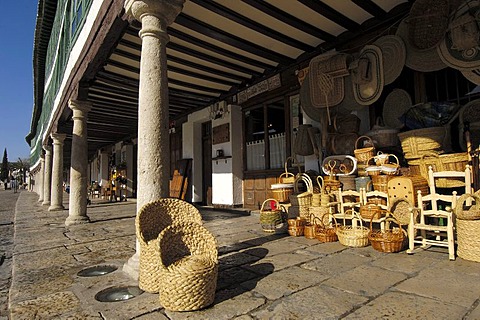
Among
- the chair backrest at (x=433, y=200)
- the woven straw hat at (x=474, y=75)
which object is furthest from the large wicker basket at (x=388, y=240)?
the woven straw hat at (x=474, y=75)

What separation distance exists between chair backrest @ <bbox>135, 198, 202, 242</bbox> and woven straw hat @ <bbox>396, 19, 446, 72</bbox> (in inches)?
139

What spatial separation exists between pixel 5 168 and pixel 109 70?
52.7 metres

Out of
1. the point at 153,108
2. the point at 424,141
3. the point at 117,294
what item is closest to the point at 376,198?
the point at 424,141

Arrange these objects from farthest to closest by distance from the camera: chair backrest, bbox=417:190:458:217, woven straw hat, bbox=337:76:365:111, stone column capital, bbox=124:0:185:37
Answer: woven straw hat, bbox=337:76:365:111 → chair backrest, bbox=417:190:458:217 → stone column capital, bbox=124:0:185:37

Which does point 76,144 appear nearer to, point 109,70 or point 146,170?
point 109,70

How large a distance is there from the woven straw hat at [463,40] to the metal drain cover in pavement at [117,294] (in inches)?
168

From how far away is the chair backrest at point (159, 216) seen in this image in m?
2.40

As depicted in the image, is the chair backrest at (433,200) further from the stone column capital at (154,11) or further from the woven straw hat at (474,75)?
the stone column capital at (154,11)

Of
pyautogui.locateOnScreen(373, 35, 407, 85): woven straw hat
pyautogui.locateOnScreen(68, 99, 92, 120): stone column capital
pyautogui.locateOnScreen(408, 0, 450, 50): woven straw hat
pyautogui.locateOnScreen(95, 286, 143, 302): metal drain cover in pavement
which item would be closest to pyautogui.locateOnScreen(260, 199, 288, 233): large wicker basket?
pyautogui.locateOnScreen(95, 286, 143, 302): metal drain cover in pavement

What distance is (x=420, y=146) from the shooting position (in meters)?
3.57

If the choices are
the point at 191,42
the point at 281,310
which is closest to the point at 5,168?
the point at 191,42

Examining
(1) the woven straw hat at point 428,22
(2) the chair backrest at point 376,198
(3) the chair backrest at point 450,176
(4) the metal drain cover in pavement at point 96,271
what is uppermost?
(1) the woven straw hat at point 428,22

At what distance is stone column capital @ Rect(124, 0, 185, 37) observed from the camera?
2945 millimetres

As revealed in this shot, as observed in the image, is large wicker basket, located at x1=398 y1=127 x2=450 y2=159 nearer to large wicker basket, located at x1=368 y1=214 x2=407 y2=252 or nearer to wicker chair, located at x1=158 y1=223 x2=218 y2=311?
large wicker basket, located at x1=368 y1=214 x2=407 y2=252
